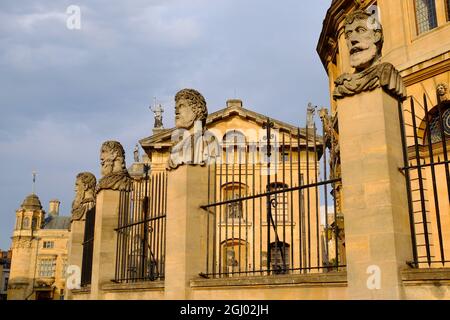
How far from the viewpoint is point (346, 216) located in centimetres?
616

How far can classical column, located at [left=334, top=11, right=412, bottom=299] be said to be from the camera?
5.66 m

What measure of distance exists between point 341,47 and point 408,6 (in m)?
3.47

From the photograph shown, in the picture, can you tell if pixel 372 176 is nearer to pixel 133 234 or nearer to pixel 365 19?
pixel 365 19

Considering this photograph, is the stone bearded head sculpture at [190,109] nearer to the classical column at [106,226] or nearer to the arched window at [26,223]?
the classical column at [106,226]

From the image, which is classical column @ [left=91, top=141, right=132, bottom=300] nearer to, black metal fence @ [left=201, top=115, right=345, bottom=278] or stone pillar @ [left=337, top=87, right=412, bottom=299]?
black metal fence @ [left=201, top=115, right=345, bottom=278]

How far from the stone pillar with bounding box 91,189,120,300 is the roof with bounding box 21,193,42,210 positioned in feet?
236

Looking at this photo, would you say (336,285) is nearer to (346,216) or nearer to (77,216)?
(346,216)

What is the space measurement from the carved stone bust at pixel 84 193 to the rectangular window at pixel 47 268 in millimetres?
64682

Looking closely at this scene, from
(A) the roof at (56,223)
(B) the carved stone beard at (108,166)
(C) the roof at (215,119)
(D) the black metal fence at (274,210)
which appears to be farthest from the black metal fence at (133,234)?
(A) the roof at (56,223)

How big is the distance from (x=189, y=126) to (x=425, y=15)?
11.4 meters

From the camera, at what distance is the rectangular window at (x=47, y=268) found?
75.2 metres

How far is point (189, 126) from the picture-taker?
30.6 ft

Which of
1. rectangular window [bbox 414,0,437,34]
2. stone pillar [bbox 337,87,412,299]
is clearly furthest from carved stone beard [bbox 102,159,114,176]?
rectangular window [bbox 414,0,437,34]
